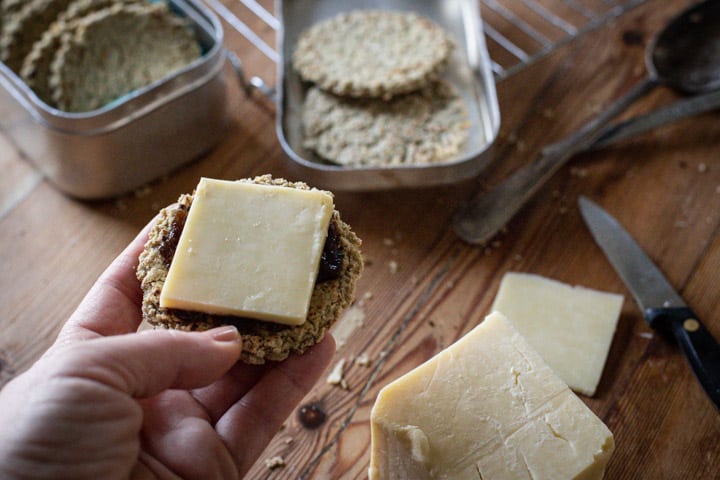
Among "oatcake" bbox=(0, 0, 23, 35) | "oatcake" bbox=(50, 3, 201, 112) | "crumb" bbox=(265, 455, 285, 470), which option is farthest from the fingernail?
"oatcake" bbox=(0, 0, 23, 35)

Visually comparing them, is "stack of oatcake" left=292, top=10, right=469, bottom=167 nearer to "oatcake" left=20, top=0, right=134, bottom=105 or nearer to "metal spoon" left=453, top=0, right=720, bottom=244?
"metal spoon" left=453, top=0, right=720, bottom=244

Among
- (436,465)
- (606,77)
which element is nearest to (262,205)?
(436,465)

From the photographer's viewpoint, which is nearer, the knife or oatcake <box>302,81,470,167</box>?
the knife

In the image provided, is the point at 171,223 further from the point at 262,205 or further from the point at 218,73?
the point at 218,73

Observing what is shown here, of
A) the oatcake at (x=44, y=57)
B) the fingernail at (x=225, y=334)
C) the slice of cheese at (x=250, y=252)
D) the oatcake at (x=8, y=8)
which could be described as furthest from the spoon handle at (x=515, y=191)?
the oatcake at (x=8, y=8)

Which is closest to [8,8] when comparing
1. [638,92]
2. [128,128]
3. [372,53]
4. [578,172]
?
[128,128]
